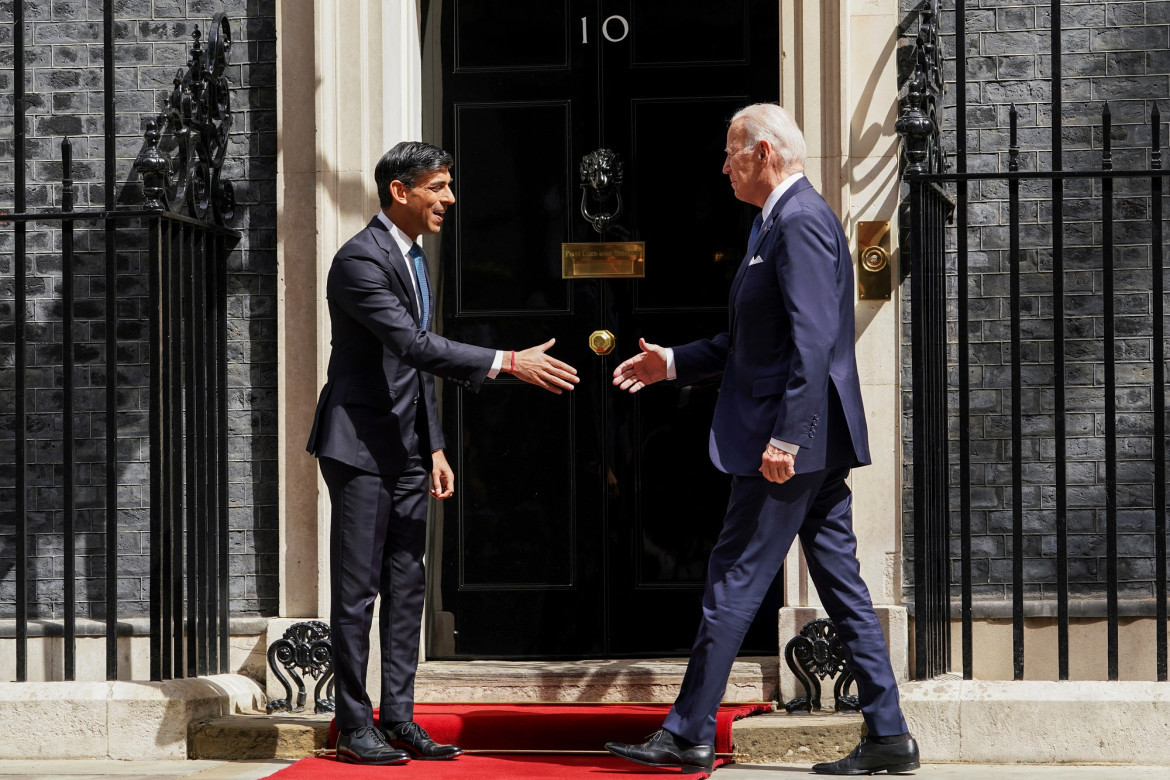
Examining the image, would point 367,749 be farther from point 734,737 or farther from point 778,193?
point 778,193

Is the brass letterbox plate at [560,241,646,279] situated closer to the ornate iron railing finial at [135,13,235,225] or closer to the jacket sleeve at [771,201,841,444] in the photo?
the ornate iron railing finial at [135,13,235,225]

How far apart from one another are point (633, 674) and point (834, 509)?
156cm

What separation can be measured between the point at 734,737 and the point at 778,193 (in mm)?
1946

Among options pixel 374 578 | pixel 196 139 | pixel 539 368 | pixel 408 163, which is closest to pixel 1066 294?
pixel 539 368

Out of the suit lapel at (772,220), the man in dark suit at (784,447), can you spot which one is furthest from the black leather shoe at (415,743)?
the suit lapel at (772,220)

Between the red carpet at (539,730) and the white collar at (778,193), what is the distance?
72.8 inches

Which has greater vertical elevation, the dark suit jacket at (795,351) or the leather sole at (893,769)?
the dark suit jacket at (795,351)

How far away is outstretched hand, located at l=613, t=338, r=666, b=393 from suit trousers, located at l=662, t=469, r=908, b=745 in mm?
534

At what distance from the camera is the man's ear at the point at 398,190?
495cm

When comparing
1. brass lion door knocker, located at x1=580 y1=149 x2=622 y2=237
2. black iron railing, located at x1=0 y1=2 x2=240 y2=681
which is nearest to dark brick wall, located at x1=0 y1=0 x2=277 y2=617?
black iron railing, located at x1=0 y1=2 x2=240 y2=681

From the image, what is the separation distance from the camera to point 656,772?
4.52 m

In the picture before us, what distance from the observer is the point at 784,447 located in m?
4.33

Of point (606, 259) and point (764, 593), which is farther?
point (606, 259)

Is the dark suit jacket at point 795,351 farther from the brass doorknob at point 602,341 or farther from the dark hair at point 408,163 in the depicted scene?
the brass doorknob at point 602,341
